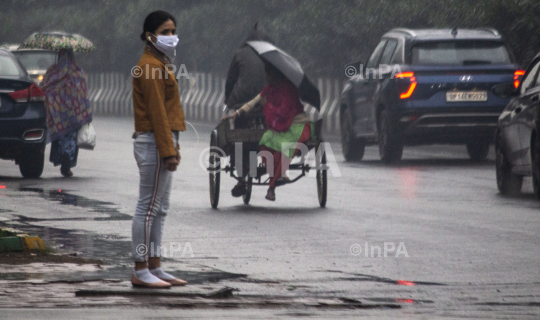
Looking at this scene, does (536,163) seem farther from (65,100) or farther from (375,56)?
(375,56)

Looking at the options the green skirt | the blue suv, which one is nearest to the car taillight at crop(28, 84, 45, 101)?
the green skirt

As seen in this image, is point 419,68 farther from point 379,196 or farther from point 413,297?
point 413,297

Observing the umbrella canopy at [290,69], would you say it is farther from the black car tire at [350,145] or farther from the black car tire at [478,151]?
the black car tire at [350,145]

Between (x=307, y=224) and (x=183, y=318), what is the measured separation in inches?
201

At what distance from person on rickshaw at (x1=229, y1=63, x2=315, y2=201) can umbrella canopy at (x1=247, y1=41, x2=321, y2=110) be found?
11cm

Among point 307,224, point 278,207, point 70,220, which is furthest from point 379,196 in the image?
point 70,220

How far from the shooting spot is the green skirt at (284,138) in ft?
42.6

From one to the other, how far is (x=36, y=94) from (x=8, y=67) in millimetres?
641

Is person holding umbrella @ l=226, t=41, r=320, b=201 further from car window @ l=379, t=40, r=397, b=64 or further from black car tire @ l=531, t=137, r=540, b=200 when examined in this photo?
car window @ l=379, t=40, r=397, b=64

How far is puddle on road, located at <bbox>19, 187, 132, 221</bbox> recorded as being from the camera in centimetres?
1205

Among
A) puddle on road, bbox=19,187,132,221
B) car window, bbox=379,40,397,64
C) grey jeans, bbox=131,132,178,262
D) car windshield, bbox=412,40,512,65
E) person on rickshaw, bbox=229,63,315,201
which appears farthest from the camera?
car window, bbox=379,40,397,64

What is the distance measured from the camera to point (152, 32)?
775 centimetres

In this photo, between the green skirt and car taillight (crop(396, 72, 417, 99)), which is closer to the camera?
the green skirt

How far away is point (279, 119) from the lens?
13.2 metres
